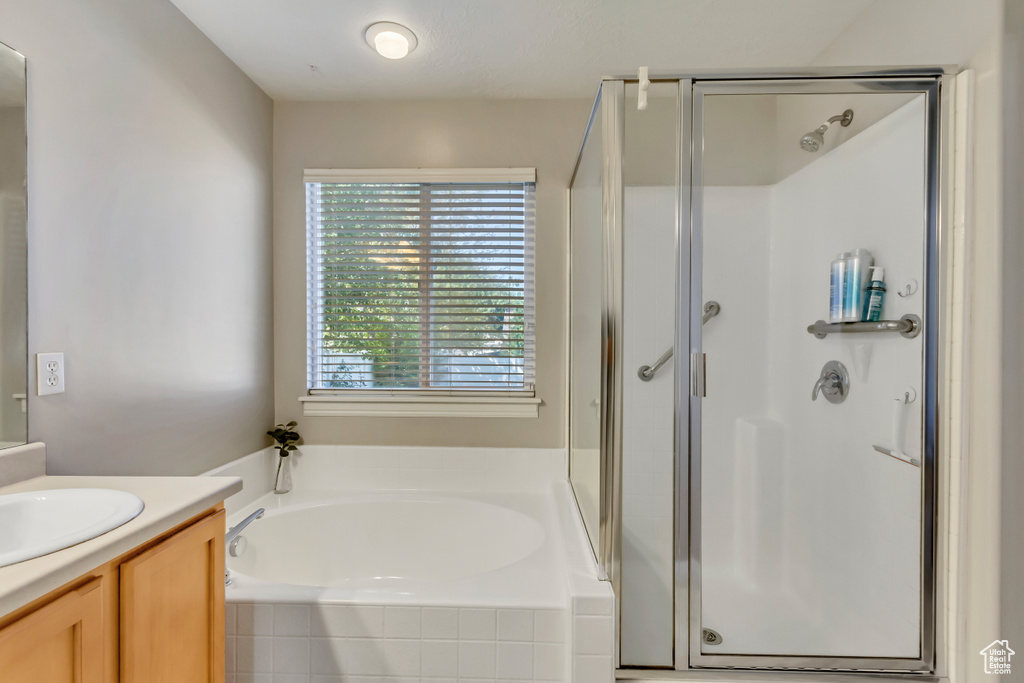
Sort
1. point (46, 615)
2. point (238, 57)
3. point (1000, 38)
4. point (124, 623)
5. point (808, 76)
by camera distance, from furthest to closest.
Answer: point (238, 57)
point (808, 76)
point (1000, 38)
point (124, 623)
point (46, 615)

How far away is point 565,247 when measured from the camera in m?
2.27

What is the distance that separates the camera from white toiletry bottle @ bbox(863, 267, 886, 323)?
133 centimetres

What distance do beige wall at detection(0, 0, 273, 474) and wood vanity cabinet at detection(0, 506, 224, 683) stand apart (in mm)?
561

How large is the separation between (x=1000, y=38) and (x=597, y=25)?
110 centimetres

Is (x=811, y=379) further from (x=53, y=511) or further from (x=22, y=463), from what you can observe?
(x=22, y=463)

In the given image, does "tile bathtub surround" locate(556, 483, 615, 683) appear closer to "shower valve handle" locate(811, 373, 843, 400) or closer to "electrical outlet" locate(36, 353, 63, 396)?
"shower valve handle" locate(811, 373, 843, 400)

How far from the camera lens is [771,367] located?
134 centimetres

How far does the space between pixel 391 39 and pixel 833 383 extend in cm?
182

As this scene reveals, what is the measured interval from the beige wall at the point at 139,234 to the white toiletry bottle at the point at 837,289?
2012 millimetres

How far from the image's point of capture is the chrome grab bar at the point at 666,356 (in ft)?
4.31

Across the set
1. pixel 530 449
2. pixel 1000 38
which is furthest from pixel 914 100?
pixel 530 449

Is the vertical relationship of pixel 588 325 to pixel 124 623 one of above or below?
above

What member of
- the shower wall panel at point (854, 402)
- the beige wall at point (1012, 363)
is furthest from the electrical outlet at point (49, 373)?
the beige wall at point (1012, 363)

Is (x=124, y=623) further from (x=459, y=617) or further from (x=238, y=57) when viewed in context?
(x=238, y=57)
